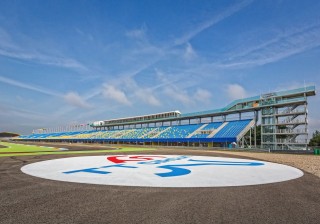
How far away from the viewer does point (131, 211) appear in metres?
5.75

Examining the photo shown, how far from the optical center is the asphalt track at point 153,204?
527cm

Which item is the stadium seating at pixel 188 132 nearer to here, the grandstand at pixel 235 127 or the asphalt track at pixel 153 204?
the grandstand at pixel 235 127

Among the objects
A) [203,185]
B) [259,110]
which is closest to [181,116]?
[259,110]

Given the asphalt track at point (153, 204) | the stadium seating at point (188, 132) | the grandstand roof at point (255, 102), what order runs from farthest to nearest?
1. the stadium seating at point (188, 132)
2. the grandstand roof at point (255, 102)
3. the asphalt track at point (153, 204)

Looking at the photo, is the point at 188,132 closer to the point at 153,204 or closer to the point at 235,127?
the point at 235,127

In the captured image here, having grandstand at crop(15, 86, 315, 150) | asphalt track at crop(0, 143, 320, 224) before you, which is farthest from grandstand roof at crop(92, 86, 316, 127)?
asphalt track at crop(0, 143, 320, 224)

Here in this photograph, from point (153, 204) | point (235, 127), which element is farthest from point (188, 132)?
point (153, 204)

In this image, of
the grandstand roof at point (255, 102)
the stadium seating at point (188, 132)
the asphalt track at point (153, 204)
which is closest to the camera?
the asphalt track at point (153, 204)

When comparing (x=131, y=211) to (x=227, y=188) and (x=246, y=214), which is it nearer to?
(x=246, y=214)

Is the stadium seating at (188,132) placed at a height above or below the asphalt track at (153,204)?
above

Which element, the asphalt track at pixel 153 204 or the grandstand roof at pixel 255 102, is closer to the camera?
the asphalt track at pixel 153 204

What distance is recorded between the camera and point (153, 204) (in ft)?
21.0

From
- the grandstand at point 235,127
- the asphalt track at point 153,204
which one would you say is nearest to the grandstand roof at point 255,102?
the grandstand at point 235,127

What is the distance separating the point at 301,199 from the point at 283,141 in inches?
1636
